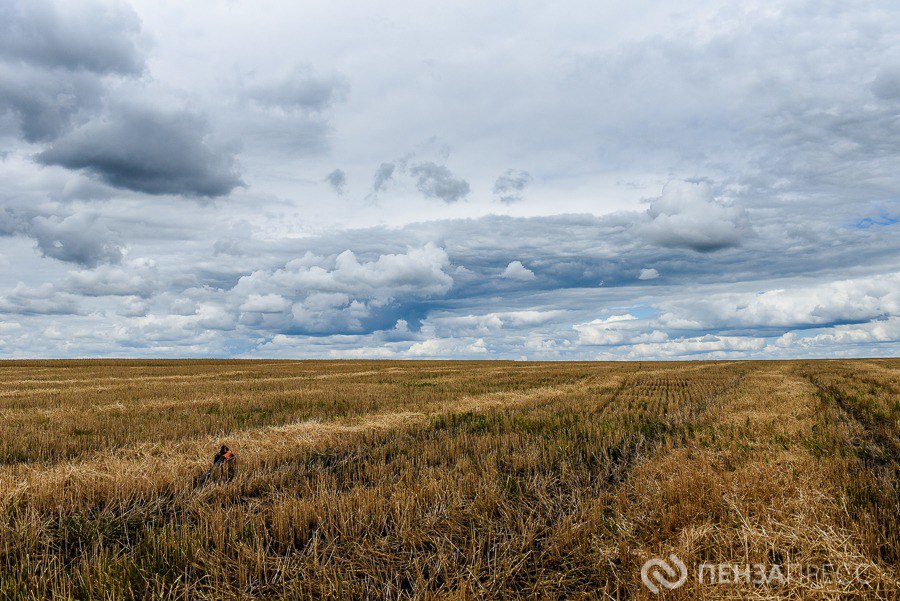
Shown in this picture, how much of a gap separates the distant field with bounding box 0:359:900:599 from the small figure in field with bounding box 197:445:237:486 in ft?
0.79

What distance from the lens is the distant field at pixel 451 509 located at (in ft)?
13.7

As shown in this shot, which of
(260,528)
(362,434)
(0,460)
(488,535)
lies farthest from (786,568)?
(0,460)

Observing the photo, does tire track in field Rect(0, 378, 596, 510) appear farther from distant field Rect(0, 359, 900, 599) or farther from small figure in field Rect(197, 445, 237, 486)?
small figure in field Rect(197, 445, 237, 486)

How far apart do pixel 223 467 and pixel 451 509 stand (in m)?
4.82

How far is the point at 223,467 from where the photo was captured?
8477mm

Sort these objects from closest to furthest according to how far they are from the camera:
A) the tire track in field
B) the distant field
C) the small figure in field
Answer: the distant field, the tire track in field, the small figure in field

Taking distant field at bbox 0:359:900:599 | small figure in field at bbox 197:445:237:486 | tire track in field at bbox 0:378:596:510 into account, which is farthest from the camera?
small figure in field at bbox 197:445:237:486

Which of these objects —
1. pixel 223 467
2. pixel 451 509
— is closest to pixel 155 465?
pixel 223 467

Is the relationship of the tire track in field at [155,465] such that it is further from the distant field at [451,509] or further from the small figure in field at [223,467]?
the small figure in field at [223,467]

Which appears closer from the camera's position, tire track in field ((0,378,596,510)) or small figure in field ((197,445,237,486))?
tire track in field ((0,378,596,510))

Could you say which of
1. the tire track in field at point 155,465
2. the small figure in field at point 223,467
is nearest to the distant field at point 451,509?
the tire track in field at point 155,465

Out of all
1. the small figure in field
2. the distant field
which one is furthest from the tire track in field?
the small figure in field

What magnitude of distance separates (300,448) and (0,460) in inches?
234

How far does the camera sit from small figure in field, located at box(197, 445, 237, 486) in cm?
808
